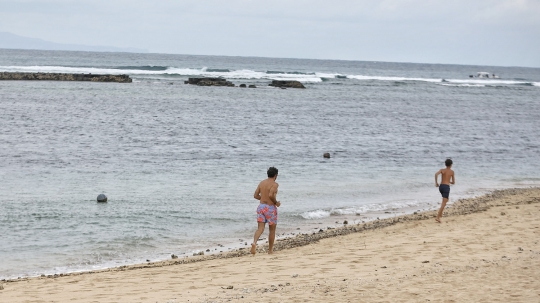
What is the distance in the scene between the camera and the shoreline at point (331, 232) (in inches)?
423

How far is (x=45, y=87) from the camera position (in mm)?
60125

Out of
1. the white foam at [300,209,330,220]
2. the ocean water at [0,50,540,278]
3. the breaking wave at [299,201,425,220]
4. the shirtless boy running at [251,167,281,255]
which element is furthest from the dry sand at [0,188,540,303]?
the breaking wave at [299,201,425,220]

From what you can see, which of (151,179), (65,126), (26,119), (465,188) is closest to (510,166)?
(465,188)

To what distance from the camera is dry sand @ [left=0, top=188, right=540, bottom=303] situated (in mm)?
7801

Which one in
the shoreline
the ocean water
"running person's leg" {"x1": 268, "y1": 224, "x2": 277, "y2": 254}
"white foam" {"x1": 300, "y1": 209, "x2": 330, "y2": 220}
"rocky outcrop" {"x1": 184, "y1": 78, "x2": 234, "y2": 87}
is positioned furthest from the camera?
"rocky outcrop" {"x1": 184, "y1": 78, "x2": 234, "y2": 87}

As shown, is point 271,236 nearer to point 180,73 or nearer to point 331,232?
point 331,232

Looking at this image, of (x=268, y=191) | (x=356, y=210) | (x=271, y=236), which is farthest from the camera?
(x=356, y=210)

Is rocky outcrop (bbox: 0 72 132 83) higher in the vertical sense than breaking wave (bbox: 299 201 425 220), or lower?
higher

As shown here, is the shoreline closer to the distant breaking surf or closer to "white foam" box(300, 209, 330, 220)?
"white foam" box(300, 209, 330, 220)

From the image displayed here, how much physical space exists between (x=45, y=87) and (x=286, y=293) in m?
57.4

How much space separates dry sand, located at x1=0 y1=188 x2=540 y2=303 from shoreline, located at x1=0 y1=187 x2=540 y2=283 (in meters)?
0.09

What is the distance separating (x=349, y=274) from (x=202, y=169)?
12.8 metres

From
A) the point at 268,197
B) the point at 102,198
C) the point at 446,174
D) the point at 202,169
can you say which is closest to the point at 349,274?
the point at 268,197

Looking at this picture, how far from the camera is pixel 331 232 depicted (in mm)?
13281
